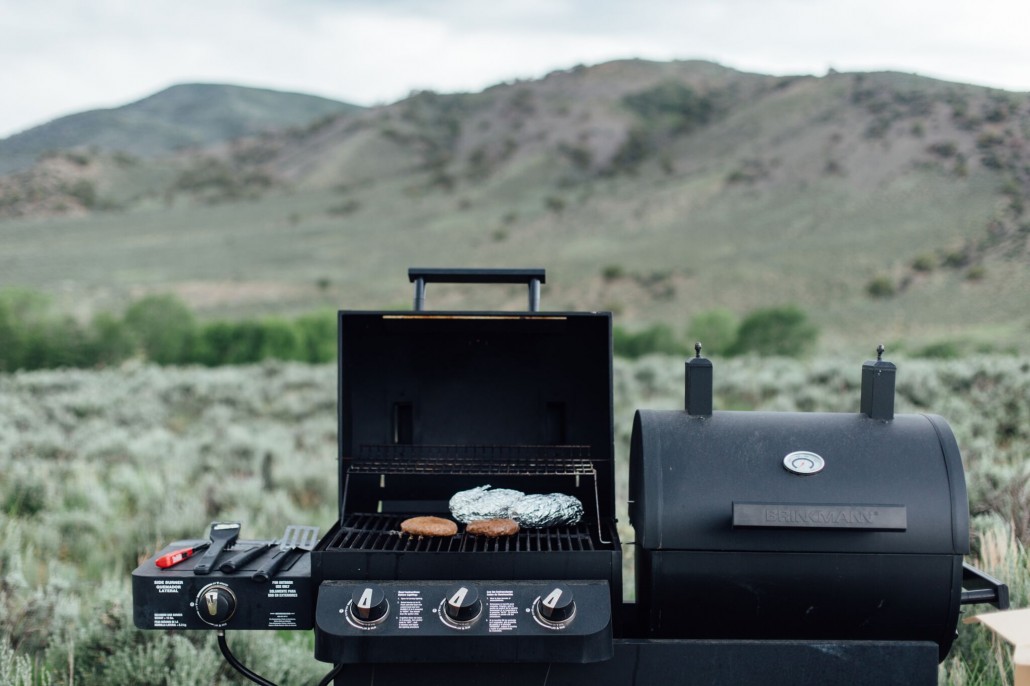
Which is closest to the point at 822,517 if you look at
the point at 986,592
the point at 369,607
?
the point at 986,592

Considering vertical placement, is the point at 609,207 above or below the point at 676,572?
above

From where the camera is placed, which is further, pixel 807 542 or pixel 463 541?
pixel 463 541

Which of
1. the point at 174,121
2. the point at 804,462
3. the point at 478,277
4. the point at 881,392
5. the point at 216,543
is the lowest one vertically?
the point at 216,543

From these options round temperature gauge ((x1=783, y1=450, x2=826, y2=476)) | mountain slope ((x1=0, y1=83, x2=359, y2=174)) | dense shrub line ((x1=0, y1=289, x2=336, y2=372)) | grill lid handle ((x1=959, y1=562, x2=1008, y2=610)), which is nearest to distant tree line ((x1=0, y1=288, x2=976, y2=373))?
dense shrub line ((x1=0, y1=289, x2=336, y2=372))

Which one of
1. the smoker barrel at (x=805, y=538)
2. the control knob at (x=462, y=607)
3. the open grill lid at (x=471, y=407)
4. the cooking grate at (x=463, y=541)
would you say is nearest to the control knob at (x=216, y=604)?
the cooking grate at (x=463, y=541)

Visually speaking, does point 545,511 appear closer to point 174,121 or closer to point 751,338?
point 751,338

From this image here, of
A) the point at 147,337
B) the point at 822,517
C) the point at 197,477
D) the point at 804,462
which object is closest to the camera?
the point at 822,517

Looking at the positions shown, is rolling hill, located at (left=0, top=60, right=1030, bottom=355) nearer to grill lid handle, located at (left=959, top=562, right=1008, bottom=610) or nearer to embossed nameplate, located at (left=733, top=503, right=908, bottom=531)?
grill lid handle, located at (left=959, top=562, right=1008, bottom=610)

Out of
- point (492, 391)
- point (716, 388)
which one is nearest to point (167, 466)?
point (492, 391)

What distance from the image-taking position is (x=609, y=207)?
4312 cm

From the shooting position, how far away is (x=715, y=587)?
7.15 feet

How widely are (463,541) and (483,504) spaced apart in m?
0.24

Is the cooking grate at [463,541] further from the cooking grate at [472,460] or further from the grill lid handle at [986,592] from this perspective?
the grill lid handle at [986,592]

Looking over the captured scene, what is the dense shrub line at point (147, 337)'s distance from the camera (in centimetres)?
1584
